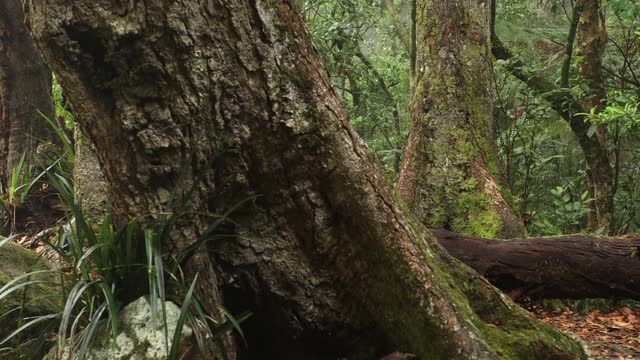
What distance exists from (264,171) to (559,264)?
317cm

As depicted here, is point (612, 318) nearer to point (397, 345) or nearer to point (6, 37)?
point (397, 345)

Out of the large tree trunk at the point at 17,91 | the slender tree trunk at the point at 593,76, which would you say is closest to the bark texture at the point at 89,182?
the large tree trunk at the point at 17,91

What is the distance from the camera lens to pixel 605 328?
563 cm

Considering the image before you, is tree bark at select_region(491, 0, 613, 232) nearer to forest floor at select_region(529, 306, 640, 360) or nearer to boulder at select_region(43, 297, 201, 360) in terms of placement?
forest floor at select_region(529, 306, 640, 360)

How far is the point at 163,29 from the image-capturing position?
113 inches

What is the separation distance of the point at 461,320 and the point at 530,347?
618 millimetres

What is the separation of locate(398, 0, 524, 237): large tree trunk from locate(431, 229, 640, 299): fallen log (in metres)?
0.83

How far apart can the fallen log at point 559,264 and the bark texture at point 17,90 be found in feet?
17.7

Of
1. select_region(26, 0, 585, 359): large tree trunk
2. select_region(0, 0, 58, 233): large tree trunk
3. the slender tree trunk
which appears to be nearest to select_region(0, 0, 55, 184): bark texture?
select_region(0, 0, 58, 233): large tree trunk

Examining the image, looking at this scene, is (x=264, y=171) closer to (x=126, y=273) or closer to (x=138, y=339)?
(x=126, y=273)

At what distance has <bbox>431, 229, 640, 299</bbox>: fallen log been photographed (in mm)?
5234

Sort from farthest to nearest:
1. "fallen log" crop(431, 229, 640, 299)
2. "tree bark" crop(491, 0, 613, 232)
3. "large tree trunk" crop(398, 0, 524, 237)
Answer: "tree bark" crop(491, 0, 613, 232) < "large tree trunk" crop(398, 0, 524, 237) < "fallen log" crop(431, 229, 640, 299)

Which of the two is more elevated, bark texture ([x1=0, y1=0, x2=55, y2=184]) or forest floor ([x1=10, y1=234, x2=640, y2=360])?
bark texture ([x1=0, y1=0, x2=55, y2=184])

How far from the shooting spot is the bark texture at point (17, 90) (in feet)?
25.0
